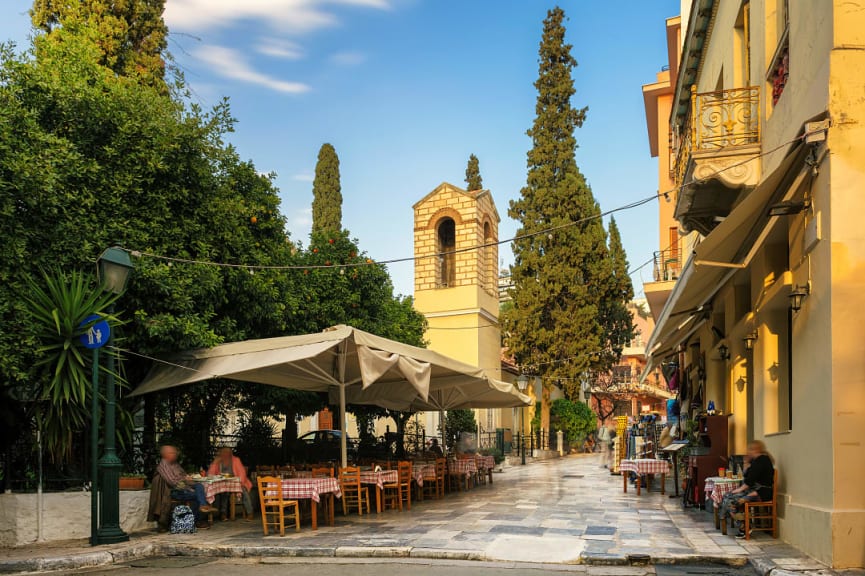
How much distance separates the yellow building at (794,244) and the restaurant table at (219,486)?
23.8 ft

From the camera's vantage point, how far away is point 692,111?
11.9 meters

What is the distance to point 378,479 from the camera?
43.7ft

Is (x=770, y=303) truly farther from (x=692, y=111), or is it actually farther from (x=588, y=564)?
(x=588, y=564)

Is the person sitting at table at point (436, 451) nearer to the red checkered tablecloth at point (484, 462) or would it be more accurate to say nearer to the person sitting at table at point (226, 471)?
the red checkered tablecloth at point (484, 462)

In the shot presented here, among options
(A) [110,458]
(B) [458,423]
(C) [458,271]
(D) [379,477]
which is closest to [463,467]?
(D) [379,477]

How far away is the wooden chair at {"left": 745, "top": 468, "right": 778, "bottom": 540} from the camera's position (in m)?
9.72

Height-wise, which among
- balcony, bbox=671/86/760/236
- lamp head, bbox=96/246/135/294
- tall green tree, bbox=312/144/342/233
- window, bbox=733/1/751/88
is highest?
tall green tree, bbox=312/144/342/233

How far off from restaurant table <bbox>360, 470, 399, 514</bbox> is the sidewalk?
1.04ft

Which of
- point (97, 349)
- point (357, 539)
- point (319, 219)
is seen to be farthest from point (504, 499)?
point (319, 219)

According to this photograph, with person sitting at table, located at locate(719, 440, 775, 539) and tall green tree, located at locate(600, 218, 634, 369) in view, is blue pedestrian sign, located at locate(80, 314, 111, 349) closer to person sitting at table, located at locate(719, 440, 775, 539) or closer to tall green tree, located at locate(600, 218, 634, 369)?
person sitting at table, located at locate(719, 440, 775, 539)

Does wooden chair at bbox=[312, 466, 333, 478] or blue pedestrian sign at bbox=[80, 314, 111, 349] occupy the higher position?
blue pedestrian sign at bbox=[80, 314, 111, 349]

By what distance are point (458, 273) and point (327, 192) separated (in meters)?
9.79

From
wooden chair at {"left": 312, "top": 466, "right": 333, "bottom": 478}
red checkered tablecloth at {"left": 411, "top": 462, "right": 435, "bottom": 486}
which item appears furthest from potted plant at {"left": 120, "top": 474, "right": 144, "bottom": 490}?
red checkered tablecloth at {"left": 411, "top": 462, "right": 435, "bottom": 486}

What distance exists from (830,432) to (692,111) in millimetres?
5726
